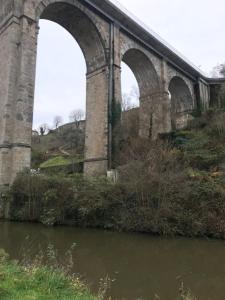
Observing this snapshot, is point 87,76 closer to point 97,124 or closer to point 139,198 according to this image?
point 97,124

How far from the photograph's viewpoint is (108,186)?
488 inches

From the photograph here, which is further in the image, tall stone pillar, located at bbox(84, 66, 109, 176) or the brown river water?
tall stone pillar, located at bbox(84, 66, 109, 176)

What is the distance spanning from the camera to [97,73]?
2150cm

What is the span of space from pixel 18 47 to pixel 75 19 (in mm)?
5216

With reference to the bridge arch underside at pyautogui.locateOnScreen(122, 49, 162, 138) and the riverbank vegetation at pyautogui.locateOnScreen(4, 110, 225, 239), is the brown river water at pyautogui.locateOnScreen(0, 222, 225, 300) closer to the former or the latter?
the riverbank vegetation at pyautogui.locateOnScreen(4, 110, 225, 239)

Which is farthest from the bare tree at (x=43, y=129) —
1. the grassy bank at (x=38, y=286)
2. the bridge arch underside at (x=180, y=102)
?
the grassy bank at (x=38, y=286)

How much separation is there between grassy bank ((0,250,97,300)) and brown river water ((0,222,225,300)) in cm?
85

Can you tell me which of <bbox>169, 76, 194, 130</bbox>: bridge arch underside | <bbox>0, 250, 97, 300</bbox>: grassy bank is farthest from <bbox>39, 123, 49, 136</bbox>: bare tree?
<bbox>0, 250, 97, 300</bbox>: grassy bank

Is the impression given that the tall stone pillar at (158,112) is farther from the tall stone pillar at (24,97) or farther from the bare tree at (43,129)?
the bare tree at (43,129)

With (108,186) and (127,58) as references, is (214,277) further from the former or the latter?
(127,58)

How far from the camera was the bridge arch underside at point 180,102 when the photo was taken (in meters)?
30.6

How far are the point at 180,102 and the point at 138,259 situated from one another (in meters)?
26.3

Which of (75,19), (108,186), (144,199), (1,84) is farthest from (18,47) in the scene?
(144,199)

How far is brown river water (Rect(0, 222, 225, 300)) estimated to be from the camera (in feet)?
17.0
